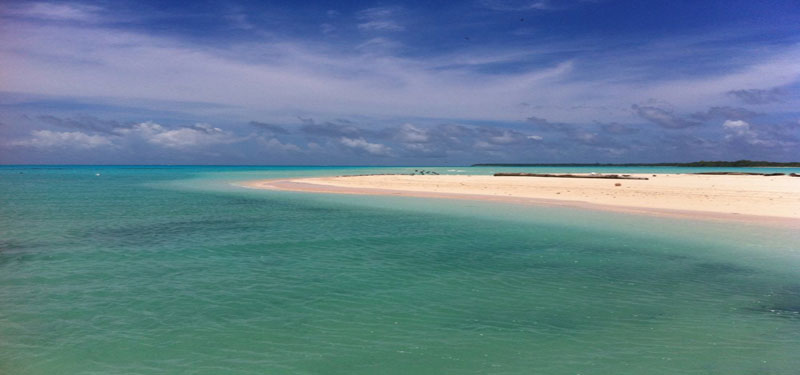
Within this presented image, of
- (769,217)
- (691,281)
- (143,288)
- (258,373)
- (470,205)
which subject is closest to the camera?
(258,373)

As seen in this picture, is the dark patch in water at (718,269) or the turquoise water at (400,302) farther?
the dark patch in water at (718,269)

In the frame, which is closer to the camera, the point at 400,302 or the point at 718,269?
the point at 400,302

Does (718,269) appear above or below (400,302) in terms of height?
above

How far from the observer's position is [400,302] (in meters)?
10.7

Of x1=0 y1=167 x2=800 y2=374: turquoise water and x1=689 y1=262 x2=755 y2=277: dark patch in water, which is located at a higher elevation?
x1=689 y1=262 x2=755 y2=277: dark patch in water

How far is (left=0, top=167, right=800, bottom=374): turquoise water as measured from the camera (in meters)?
7.65

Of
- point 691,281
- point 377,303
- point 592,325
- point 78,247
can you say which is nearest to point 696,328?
point 592,325

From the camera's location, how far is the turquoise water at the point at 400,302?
7.65 m

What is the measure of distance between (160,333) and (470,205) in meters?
27.3

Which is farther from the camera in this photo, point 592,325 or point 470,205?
point 470,205

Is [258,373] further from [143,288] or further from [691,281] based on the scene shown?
[691,281]

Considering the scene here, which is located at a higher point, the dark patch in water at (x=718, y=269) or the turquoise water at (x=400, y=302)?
the dark patch in water at (x=718, y=269)

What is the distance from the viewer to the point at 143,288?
11.6 meters

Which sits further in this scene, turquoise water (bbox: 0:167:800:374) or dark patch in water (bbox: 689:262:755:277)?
dark patch in water (bbox: 689:262:755:277)
